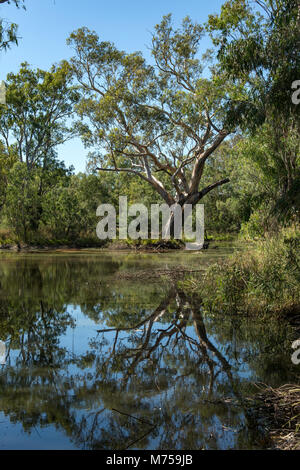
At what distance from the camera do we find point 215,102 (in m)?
23.5

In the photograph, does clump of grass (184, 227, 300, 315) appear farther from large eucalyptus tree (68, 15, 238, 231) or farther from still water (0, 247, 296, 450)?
large eucalyptus tree (68, 15, 238, 231)

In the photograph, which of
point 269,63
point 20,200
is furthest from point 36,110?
point 269,63

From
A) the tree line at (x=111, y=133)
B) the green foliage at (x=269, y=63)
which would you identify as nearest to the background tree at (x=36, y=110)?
the tree line at (x=111, y=133)

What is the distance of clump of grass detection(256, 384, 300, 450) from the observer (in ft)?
10.2

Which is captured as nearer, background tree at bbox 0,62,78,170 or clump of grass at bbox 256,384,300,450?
clump of grass at bbox 256,384,300,450

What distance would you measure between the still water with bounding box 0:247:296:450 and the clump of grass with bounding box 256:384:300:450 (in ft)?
0.47

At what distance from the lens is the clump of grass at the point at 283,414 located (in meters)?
3.10

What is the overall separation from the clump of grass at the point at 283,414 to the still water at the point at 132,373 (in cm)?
14

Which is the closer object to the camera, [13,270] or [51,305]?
[51,305]

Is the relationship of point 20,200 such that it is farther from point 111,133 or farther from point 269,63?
point 269,63

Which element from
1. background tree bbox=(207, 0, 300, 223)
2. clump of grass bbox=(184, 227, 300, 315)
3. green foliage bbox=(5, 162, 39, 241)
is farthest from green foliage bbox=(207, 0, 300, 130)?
green foliage bbox=(5, 162, 39, 241)
